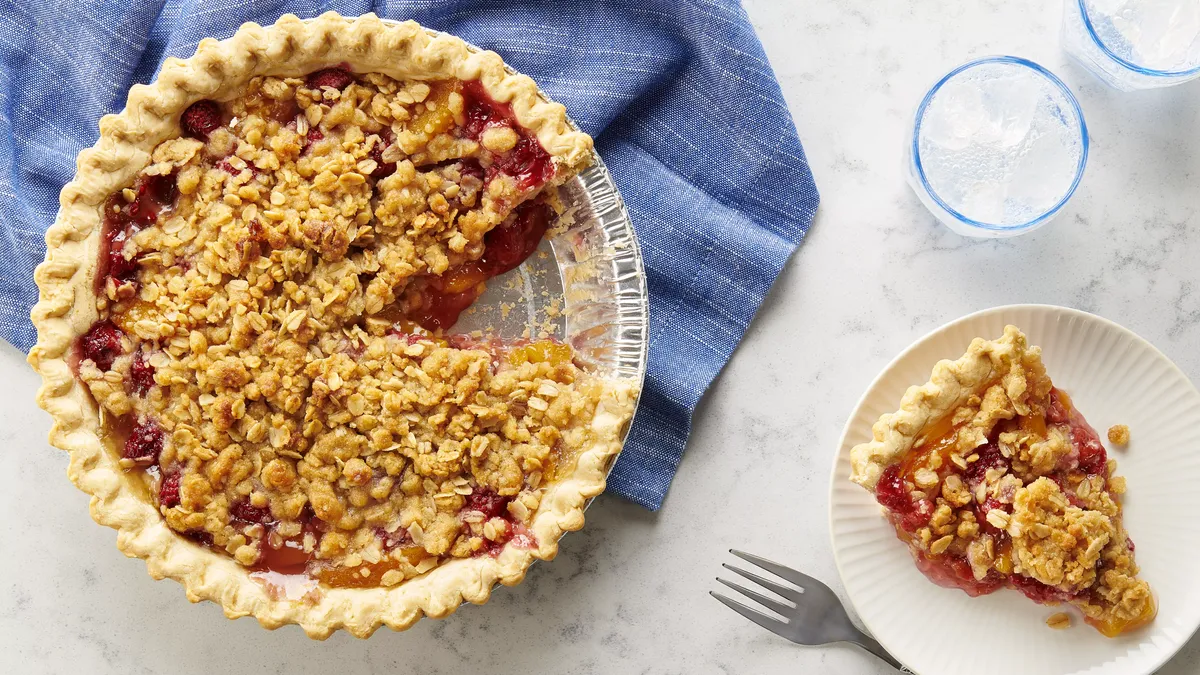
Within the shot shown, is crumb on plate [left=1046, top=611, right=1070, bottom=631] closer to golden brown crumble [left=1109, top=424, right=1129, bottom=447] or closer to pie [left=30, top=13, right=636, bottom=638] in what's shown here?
golden brown crumble [left=1109, top=424, right=1129, bottom=447]

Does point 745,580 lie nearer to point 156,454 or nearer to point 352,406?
point 352,406

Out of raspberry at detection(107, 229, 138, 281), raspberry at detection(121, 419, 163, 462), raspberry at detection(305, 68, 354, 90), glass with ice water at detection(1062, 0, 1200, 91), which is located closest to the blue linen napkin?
raspberry at detection(305, 68, 354, 90)

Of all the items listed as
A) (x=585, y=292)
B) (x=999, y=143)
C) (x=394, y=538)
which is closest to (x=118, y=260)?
(x=394, y=538)

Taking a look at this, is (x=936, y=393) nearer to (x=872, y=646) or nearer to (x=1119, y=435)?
(x=1119, y=435)

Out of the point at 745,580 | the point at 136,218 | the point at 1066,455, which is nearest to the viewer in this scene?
the point at 136,218

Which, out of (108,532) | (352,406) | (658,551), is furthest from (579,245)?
(108,532)

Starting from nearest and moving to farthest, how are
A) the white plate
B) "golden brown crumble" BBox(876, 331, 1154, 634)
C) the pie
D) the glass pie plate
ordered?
the pie
"golden brown crumble" BBox(876, 331, 1154, 634)
the glass pie plate
the white plate
